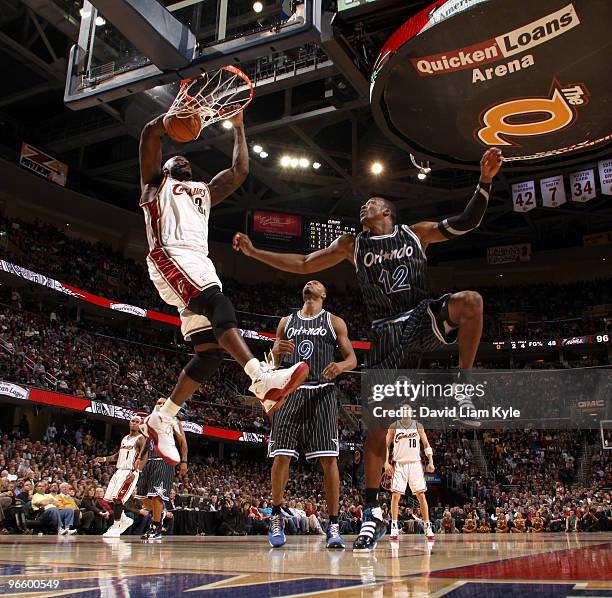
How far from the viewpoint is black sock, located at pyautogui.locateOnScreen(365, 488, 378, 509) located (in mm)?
4562

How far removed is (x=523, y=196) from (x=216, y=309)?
20.0 m

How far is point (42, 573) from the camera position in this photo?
2363 millimetres

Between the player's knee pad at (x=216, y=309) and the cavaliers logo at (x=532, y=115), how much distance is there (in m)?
7.54

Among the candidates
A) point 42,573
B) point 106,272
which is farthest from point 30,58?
point 42,573

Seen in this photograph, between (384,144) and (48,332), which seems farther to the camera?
(384,144)

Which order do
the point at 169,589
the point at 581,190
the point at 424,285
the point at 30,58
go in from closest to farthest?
the point at 169,589, the point at 424,285, the point at 30,58, the point at 581,190

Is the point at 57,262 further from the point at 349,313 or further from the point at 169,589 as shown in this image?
the point at 169,589

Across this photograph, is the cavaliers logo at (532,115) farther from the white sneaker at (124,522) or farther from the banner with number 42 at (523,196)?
the banner with number 42 at (523,196)

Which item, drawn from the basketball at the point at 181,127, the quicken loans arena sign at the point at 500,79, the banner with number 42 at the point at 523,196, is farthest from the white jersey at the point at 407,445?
the banner with number 42 at the point at 523,196

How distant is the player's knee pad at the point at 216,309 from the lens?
3.56 meters

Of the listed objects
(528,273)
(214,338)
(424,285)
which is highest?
(528,273)

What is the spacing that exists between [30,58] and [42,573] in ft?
60.2

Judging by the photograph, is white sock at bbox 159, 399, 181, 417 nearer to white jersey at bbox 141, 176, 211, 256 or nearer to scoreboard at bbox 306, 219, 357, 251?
white jersey at bbox 141, 176, 211, 256

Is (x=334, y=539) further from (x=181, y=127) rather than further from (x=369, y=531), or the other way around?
(x=181, y=127)
